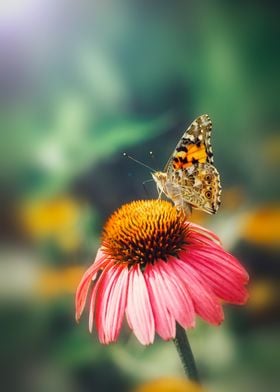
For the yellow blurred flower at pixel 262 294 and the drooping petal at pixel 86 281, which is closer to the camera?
the drooping petal at pixel 86 281

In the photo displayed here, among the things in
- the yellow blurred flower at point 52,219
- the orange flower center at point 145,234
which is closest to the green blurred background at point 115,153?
the yellow blurred flower at point 52,219

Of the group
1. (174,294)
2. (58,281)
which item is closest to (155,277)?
(174,294)

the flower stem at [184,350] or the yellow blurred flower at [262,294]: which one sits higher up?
the yellow blurred flower at [262,294]

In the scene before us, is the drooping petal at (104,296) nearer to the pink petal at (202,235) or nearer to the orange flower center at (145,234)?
the orange flower center at (145,234)

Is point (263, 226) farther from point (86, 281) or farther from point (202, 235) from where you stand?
point (86, 281)

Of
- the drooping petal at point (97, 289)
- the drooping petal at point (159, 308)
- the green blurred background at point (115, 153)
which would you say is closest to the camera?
the drooping petal at point (159, 308)

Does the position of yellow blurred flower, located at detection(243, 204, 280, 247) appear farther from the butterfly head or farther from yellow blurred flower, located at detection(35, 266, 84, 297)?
yellow blurred flower, located at detection(35, 266, 84, 297)

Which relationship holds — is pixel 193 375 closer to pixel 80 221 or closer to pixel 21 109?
pixel 80 221
